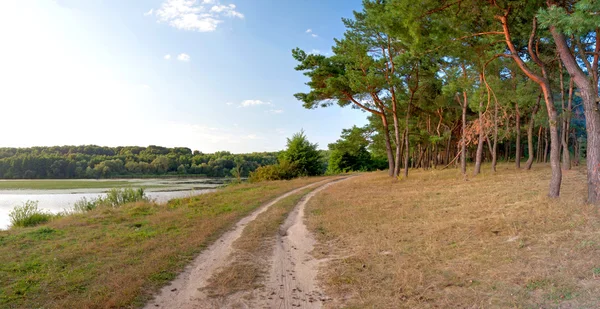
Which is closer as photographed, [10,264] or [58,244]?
[10,264]

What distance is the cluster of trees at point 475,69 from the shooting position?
7.99 metres

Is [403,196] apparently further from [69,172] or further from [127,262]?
[69,172]

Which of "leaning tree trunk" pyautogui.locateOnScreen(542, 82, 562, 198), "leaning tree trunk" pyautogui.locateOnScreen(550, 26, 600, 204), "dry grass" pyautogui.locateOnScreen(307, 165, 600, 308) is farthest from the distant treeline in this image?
"leaning tree trunk" pyautogui.locateOnScreen(550, 26, 600, 204)

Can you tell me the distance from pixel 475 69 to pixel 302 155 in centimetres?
2399

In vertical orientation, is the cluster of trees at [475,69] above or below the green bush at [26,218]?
above

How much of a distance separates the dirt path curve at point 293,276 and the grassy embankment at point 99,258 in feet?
5.67

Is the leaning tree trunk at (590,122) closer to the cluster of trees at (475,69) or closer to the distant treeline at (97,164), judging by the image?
the cluster of trees at (475,69)

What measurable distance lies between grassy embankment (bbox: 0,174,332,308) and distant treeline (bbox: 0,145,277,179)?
2294 centimetres

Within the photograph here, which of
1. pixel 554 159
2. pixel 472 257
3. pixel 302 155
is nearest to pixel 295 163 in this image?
pixel 302 155

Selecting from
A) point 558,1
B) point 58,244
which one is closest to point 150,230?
point 58,244

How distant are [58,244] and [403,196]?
12.2 m

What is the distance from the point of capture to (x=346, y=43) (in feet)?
67.9

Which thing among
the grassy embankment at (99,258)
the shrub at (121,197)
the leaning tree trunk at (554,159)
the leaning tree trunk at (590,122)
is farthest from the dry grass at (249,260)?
the shrub at (121,197)

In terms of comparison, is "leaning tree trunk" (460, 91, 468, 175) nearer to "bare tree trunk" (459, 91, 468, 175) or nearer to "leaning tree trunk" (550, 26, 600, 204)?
"bare tree trunk" (459, 91, 468, 175)
